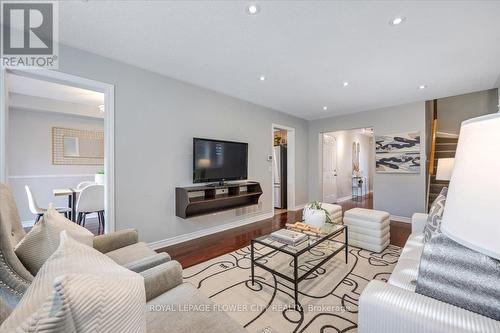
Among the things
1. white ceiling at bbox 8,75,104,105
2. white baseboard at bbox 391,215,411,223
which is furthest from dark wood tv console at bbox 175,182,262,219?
white baseboard at bbox 391,215,411,223

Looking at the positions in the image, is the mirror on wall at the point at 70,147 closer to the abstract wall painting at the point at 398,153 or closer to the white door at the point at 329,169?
the white door at the point at 329,169

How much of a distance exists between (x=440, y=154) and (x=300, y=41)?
429 cm

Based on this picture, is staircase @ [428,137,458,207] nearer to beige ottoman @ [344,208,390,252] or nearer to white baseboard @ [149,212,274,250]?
beige ottoman @ [344,208,390,252]

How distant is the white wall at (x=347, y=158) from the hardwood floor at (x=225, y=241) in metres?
3.00

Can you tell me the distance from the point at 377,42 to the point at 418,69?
113 centimetres

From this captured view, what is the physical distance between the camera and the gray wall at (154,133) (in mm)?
2652

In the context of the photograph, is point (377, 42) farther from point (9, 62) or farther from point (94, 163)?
point (94, 163)

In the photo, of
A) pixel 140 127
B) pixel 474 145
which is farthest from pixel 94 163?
pixel 474 145

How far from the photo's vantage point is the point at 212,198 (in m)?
3.40

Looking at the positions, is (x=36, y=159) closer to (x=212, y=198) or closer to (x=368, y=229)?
(x=212, y=198)

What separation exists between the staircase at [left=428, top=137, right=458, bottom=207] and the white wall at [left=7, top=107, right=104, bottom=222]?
25.7 feet

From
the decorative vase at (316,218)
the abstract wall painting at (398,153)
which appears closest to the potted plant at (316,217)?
the decorative vase at (316,218)

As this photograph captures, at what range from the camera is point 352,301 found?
1819 millimetres

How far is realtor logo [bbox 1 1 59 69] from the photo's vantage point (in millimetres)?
1821
